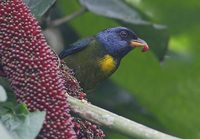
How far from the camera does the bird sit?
3865 millimetres

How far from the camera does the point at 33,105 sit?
83.6 inches

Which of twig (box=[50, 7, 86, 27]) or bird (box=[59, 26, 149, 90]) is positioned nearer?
twig (box=[50, 7, 86, 27])

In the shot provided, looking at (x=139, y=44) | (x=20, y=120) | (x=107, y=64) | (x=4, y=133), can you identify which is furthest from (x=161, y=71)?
(x=4, y=133)

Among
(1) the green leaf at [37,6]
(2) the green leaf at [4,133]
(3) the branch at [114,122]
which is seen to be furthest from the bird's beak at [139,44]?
(2) the green leaf at [4,133]

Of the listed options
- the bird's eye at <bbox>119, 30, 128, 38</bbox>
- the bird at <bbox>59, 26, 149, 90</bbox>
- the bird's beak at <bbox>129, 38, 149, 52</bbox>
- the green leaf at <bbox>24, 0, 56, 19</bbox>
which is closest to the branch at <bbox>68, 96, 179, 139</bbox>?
the green leaf at <bbox>24, 0, 56, 19</bbox>

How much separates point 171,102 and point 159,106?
61 mm

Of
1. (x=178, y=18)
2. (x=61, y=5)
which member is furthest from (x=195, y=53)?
(x=61, y=5)

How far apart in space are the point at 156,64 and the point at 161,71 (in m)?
0.06

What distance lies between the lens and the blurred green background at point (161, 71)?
3.53 m

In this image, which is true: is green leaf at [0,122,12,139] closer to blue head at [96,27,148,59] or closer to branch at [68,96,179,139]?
branch at [68,96,179,139]

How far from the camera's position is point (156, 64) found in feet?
11.7

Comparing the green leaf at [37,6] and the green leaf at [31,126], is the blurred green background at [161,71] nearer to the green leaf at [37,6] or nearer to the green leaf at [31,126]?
the green leaf at [37,6]

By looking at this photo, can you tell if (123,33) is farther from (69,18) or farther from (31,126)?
(31,126)

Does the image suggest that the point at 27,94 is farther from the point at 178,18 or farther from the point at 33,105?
the point at 178,18
